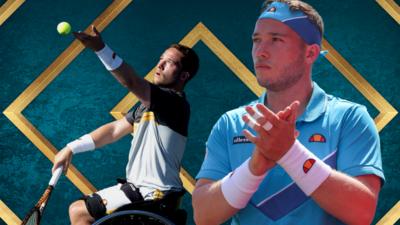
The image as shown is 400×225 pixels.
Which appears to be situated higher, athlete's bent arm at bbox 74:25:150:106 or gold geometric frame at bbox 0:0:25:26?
gold geometric frame at bbox 0:0:25:26

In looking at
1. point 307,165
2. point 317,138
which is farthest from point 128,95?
point 307,165

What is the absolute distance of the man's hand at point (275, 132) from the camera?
1.59 metres

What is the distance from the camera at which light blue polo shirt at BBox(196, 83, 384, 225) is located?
69.4 inches

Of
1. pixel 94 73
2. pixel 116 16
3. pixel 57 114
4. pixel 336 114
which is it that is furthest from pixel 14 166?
pixel 336 114

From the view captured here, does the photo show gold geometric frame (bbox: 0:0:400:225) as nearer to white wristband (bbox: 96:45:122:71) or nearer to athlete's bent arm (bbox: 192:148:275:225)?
white wristband (bbox: 96:45:122:71)

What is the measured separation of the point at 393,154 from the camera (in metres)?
5.23

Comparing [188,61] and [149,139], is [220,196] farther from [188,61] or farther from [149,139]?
[188,61]

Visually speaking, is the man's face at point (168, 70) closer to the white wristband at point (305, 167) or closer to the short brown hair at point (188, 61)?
the short brown hair at point (188, 61)

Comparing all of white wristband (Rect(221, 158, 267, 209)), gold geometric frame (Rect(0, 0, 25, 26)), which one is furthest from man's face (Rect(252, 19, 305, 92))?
gold geometric frame (Rect(0, 0, 25, 26))

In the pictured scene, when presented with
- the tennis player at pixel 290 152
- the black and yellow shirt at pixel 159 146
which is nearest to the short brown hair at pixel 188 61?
the black and yellow shirt at pixel 159 146

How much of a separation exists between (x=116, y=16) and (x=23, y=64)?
86cm

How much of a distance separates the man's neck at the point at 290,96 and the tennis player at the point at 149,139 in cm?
207

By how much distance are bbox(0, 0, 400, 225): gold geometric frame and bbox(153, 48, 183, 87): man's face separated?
854 millimetres

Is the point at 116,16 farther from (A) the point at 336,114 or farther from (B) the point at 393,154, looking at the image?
(A) the point at 336,114
